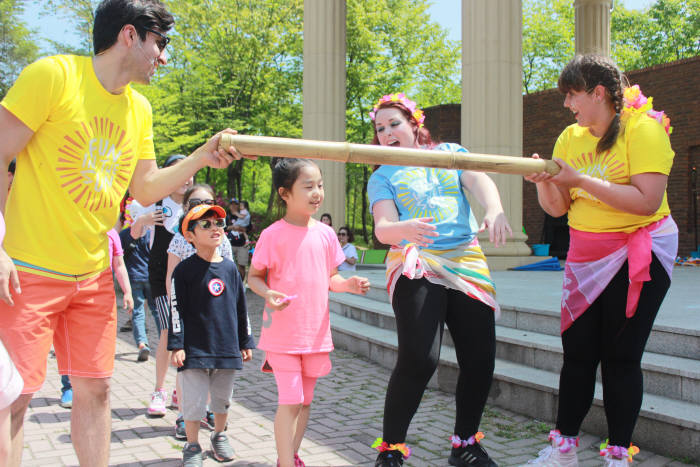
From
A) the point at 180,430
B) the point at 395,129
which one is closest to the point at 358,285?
the point at 395,129

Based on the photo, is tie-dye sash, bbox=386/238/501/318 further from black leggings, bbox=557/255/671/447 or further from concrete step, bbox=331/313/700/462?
concrete step, bbox=331/313/700/462

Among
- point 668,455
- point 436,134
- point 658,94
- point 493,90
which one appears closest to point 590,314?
point 668,455

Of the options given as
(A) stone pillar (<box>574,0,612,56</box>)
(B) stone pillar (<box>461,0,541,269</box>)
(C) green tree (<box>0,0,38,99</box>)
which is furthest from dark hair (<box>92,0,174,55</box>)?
(C) green tree (<box>0,0,38,99</box>)

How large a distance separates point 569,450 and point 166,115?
2114 cm

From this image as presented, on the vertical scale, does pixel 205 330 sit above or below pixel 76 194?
below

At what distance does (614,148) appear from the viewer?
3.27 m

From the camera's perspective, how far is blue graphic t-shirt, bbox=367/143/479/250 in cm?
354

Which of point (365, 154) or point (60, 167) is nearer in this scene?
point (60, 167)

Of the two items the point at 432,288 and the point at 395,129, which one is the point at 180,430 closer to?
the point at 432,288

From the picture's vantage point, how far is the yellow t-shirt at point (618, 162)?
3.16 meters

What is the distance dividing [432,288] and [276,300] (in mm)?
856

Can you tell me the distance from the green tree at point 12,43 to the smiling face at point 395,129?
3050 cm

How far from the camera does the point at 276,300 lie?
3432 mm

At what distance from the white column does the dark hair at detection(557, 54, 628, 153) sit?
9.27 m
